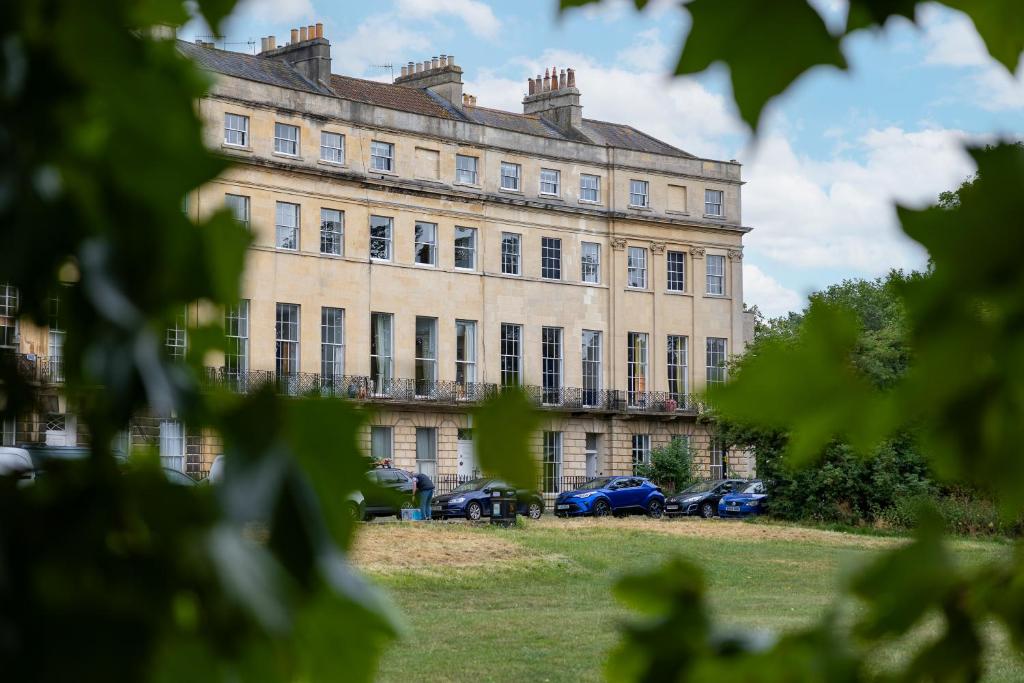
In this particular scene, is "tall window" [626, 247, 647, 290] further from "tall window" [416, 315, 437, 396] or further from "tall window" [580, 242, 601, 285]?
"tall window" [416, 315, 437, 396]

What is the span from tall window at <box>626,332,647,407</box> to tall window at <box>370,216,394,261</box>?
8.85 metres

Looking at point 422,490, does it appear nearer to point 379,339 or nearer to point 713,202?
point 379,339

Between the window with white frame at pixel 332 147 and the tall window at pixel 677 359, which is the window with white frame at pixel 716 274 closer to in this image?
the tall window at pixel 677 359

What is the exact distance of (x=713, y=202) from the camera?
4144 cm

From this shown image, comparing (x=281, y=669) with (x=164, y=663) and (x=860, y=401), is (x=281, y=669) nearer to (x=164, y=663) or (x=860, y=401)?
(x=164, y=663)

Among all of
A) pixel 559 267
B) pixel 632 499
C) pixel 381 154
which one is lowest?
pixel 632 499

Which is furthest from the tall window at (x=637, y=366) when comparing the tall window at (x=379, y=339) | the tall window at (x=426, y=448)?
the tall window at (x=379, y=339)

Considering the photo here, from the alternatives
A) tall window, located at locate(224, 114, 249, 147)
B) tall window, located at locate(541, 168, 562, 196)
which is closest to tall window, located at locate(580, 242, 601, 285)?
tall window, located at locate(541, 168, 562, 196)

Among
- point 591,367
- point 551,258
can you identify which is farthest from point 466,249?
point 591,367

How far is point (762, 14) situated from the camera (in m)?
0.69

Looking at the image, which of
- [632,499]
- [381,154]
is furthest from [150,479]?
[381,154]

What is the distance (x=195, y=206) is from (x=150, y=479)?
7.5 inches

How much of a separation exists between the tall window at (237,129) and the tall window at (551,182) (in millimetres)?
9544

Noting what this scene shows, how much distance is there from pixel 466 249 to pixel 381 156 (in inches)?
145
